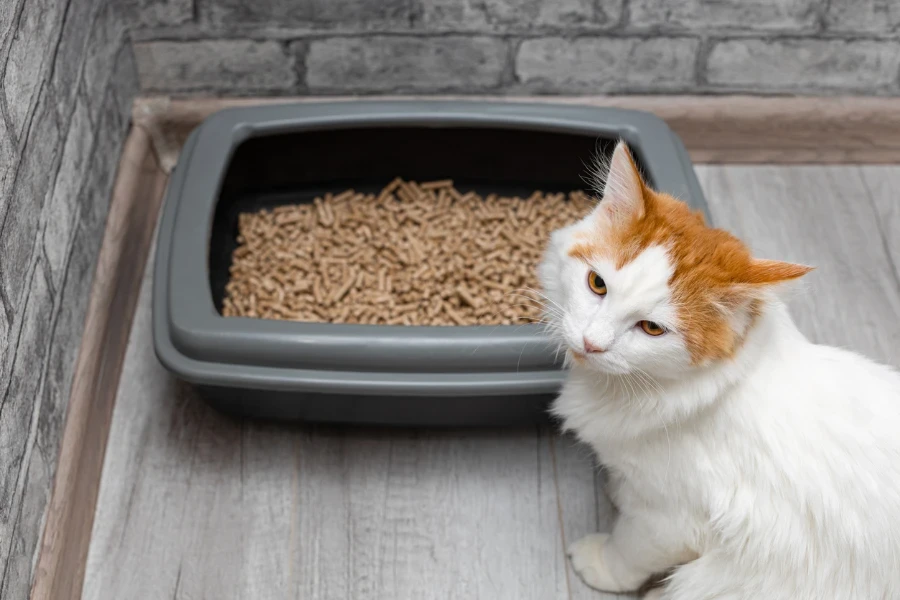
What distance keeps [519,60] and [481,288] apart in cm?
50

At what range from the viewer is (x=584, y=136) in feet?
5.13

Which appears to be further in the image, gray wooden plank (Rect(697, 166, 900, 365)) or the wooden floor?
gray wooden plank (Rect(697, 166, 900, 365))

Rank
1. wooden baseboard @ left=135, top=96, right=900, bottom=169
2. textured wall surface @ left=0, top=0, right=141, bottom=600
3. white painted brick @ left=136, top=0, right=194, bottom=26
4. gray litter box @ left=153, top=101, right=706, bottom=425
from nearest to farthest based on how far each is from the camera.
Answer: textured wall surface @ left=0, top=0, right=141, bottom=600, gray litter box @ left=153, top=101, right=706, bottom=425, white painted brick @ left=136, top=0, right=194, bottom=26, wooden baseboard @ left=135, top=96, right=900, bottom=169

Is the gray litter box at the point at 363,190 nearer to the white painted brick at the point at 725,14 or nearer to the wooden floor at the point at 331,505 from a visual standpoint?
the wooden floor at the point at 331,505

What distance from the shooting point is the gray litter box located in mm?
1259

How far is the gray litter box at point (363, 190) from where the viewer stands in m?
1.26

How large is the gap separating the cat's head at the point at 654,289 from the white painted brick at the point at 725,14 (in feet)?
2.66

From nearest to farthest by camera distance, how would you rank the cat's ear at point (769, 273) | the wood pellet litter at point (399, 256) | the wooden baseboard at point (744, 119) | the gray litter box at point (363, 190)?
the cat's ear at point (769, 273), the gray litter box at point (363, 190), the wood pellet litter at point (399, 256), the wooden baseboard at point (744, 119)

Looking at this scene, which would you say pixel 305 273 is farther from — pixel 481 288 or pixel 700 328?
pixel 700 328

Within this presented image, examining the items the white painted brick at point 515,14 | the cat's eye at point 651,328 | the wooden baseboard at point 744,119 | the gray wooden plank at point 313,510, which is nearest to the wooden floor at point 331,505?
the gray wooden plank at point 313,510

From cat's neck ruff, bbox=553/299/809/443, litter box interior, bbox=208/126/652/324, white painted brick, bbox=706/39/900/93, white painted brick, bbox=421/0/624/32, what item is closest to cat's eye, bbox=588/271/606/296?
cat's neck ruff, bbox=553/299/809/443

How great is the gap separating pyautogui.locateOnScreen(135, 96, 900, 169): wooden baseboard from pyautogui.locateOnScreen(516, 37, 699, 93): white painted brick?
1.0 inches

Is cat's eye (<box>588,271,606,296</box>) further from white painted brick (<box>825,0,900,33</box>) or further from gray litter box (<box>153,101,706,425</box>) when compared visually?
white painted brick (<box>825,0,900,33</box>)

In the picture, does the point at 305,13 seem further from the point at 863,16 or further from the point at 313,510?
the point at 863,16
